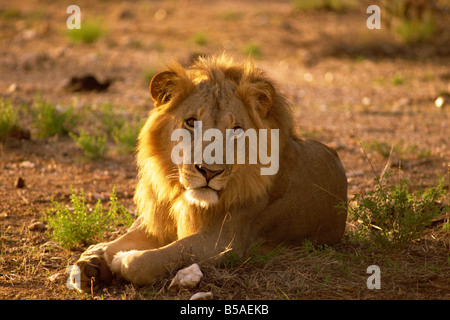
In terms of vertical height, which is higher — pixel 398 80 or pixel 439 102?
pixel 398 80

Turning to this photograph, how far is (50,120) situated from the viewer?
7.61 metres

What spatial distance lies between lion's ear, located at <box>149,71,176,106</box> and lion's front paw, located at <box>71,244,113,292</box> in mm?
1124

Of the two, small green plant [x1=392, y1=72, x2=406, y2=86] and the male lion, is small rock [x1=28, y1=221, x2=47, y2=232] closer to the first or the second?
the male lion

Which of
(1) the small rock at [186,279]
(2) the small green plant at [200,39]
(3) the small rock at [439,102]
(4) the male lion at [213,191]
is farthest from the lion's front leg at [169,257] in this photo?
(2) the small green plant at [200,39]

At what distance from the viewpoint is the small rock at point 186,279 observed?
395 cm

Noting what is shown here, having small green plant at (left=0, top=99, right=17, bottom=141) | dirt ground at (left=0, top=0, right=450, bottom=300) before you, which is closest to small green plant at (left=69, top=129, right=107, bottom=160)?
dirt ground at (left=0, top=0, right=450, bottom=300)

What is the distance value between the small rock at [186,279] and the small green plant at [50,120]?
420cm

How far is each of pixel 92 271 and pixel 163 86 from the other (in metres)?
1.30

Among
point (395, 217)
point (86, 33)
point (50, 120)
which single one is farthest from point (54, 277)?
point (86, 33)

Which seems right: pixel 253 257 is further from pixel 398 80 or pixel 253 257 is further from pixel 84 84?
pixel 398 80

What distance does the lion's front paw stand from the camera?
403 centimetres

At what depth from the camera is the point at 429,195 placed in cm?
470
